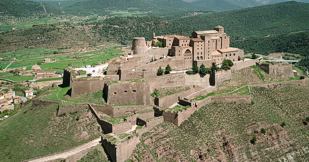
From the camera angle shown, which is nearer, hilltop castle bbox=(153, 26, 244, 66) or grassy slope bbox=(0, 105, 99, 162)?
grassy slope bbox=(0, 105, 99, 162)

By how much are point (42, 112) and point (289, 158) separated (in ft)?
105

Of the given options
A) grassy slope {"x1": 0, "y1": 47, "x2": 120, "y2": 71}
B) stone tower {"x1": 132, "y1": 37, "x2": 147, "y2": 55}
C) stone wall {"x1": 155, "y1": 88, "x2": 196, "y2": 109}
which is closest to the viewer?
stone wall {"x1": 155, "y1": 88, "x2": 196, "y2": 109}

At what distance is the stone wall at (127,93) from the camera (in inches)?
2238

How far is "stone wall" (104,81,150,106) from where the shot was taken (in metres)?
56.8

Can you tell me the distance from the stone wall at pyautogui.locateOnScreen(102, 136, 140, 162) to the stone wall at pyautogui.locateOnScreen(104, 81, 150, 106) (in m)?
8.82

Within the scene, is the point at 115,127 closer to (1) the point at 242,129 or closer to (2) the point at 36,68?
(1) the point at 242,129

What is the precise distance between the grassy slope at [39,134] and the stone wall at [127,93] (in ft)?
16.6

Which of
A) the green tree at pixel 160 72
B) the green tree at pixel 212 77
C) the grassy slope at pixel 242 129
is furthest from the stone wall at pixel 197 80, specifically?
the grassy slope at pixel 242 129

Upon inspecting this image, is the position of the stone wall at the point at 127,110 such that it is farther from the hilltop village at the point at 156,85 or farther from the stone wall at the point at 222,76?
the stone wall at the point at 222,76

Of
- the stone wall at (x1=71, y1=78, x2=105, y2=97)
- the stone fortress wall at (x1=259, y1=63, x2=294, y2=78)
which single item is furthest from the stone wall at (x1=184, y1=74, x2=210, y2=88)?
the stone wall at (x1=71, y1=78, x2=105, y2=97)

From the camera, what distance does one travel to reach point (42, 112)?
55.9 meters

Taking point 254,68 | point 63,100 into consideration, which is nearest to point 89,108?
point 63,100

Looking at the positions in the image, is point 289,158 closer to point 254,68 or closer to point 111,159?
point 254,68

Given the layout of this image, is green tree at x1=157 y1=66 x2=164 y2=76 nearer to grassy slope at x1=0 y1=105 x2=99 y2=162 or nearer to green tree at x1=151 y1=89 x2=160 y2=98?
green tree at x1=151 y1=89 x2=160 y2=98
